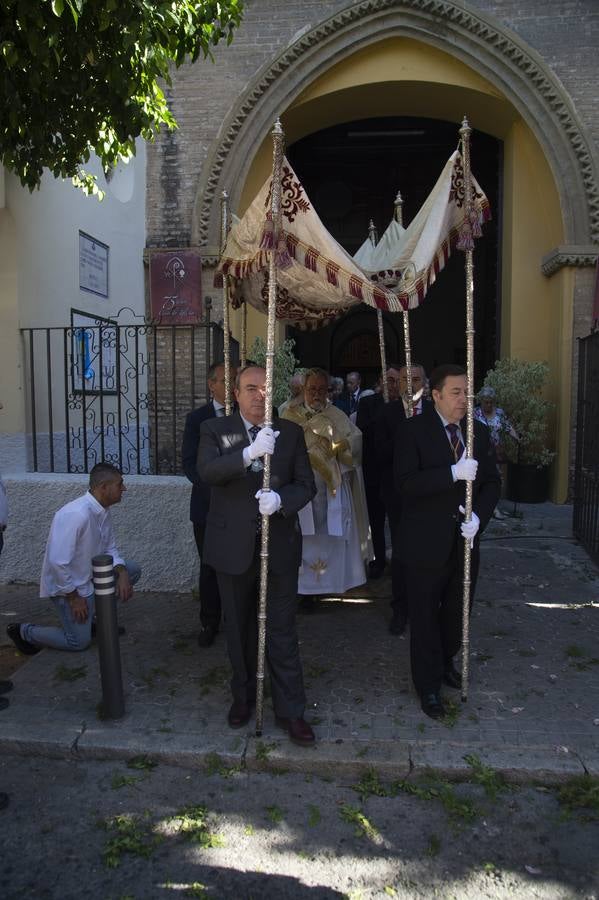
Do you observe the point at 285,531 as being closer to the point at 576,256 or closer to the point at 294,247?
the point at 294,247

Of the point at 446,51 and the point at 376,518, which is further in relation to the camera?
the point at 446,51

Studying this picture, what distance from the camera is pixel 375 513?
6.30m

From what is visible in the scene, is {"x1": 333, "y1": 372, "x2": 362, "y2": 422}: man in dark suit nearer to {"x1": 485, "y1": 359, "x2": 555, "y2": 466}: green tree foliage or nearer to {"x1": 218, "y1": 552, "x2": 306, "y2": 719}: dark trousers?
{"x1": 485, "y1": 359, "x2": 555, "y2": 466}: green tree foliage

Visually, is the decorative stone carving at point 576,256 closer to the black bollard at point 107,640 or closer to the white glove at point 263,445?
the white glove at point 263,445

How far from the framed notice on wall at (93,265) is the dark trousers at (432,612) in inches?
254

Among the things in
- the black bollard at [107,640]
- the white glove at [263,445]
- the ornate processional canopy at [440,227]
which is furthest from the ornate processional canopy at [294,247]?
the black bollard at [107,640]

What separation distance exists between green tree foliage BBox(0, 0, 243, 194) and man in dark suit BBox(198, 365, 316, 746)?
2.08 meters

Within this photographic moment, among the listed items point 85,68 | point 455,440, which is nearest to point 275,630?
point 455,440

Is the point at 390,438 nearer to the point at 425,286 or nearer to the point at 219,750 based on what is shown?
the point at 425,286

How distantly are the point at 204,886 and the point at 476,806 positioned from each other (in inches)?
51.7

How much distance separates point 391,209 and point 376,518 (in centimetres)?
1219

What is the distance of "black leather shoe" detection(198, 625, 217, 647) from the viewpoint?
4891 millimetres

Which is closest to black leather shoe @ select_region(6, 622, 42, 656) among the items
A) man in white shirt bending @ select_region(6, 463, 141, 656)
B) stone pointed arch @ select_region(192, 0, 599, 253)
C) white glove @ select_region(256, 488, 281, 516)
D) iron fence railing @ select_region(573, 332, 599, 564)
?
man in white shirt bending @ select_region(6, 463, 141, 656)

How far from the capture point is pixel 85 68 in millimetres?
4371
